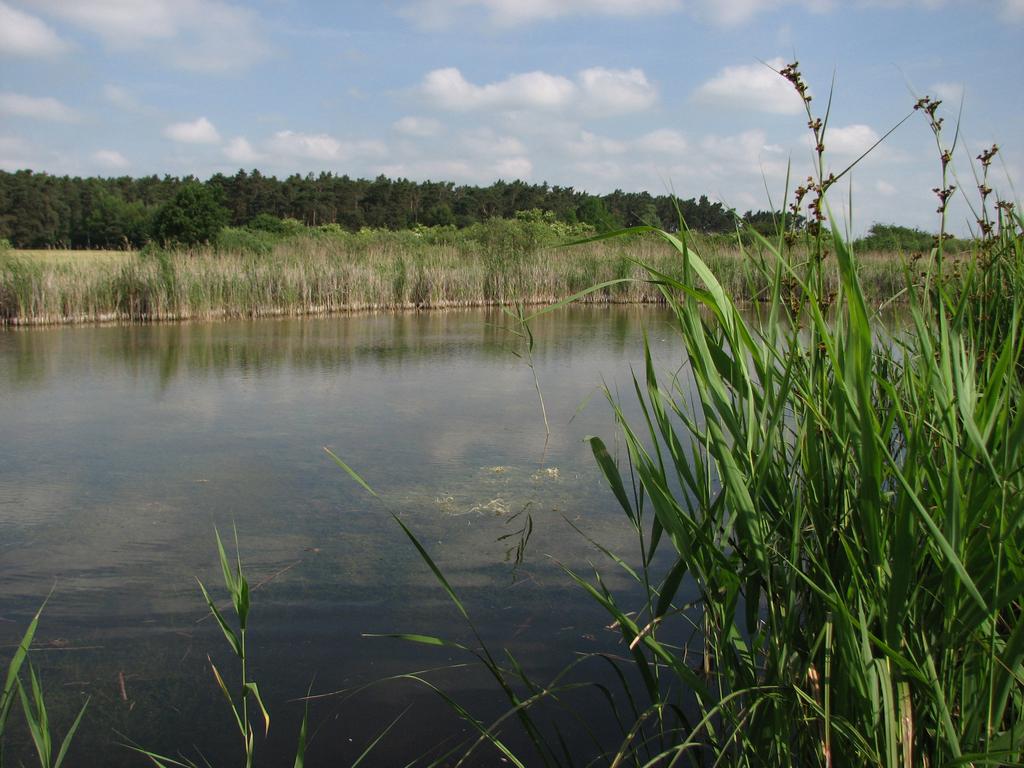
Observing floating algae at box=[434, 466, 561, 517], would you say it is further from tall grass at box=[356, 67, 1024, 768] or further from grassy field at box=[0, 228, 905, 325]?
grassy field at box=[0, 228, 905, 325]

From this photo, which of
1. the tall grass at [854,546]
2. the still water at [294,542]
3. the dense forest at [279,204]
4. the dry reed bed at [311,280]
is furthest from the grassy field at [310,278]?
the dense forest at [279,204]

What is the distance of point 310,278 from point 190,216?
627 inches

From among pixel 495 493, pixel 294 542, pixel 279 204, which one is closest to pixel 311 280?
pixel 495 493

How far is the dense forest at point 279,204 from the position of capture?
1326 inches

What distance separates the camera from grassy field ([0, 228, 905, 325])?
412 inches

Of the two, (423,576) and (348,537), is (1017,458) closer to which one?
(423,576)

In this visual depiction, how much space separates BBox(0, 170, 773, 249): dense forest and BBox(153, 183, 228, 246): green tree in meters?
0.80

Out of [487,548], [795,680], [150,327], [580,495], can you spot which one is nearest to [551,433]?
[580,495]

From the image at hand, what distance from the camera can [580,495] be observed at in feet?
11.9

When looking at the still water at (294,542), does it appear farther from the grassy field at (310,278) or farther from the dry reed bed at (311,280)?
the dry reed bed at (311,280)

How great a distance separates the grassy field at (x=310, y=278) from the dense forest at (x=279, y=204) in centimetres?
1366

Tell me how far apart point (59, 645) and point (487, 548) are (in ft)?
4.49

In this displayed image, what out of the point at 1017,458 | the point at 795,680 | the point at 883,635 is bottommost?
the point at 795,680

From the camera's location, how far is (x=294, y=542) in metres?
3.11
